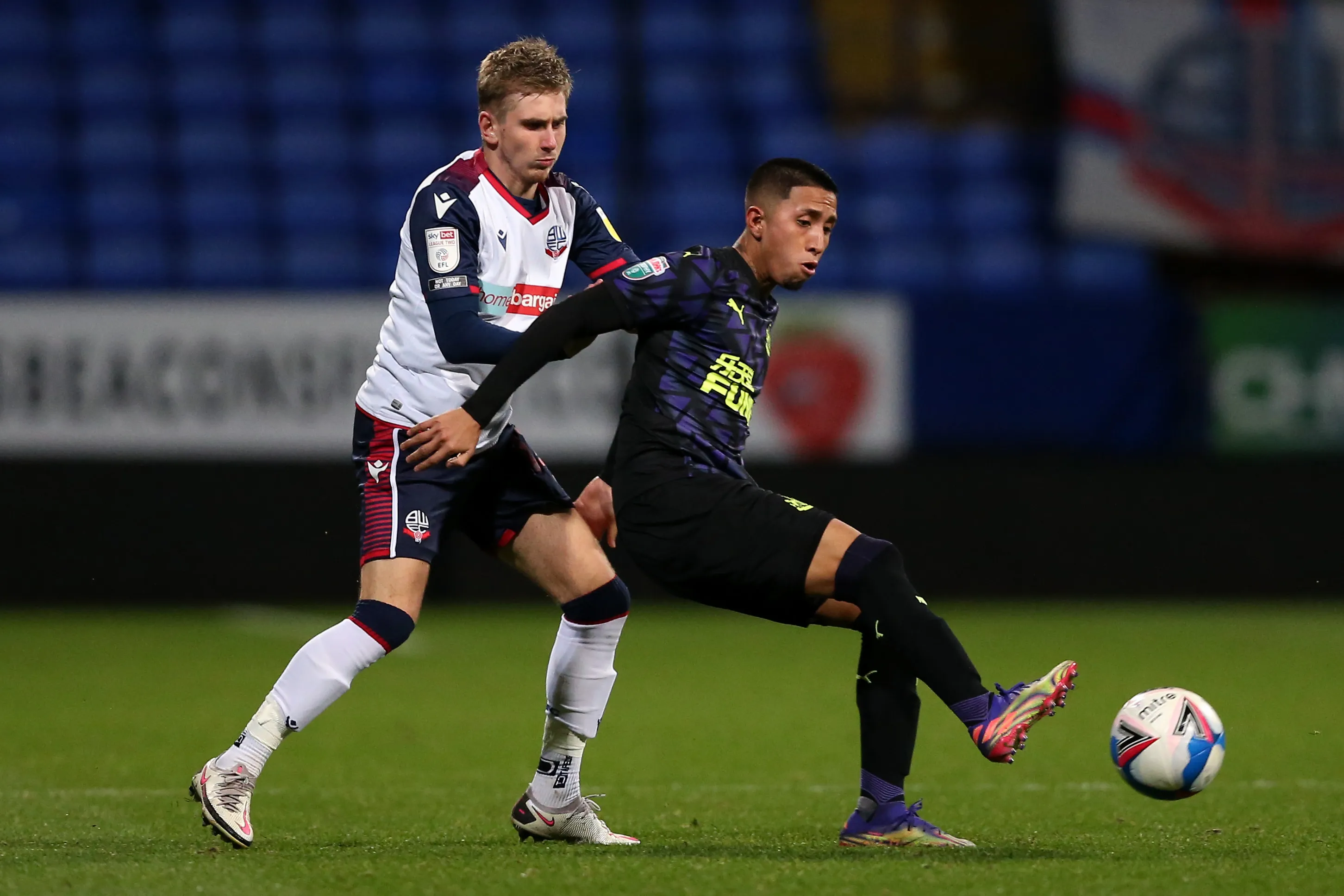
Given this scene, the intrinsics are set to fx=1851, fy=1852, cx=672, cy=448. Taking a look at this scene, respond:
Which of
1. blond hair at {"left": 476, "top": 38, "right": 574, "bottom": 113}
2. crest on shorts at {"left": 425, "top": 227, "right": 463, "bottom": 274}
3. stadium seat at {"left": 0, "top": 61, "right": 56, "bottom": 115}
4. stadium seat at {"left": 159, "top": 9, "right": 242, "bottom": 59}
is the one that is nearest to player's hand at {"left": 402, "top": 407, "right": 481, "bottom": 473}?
crest on shorts at {"left": 425, "top": 227, "right": 463, "bottom": 274}

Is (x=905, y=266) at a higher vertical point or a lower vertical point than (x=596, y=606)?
higher

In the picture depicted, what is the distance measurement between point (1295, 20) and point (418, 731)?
370 inches

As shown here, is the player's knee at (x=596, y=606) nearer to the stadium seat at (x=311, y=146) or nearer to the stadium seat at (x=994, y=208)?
the stadium seat at (x=994, y=208)

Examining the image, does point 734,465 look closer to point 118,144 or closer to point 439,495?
point 439,495

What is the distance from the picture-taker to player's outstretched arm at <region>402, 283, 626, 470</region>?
4605 millimetres

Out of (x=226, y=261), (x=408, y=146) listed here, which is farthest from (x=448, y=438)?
(x=408, y=146)

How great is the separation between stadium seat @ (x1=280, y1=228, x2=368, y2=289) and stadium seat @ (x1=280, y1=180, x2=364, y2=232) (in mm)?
74

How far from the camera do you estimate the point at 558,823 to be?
4.91 metres

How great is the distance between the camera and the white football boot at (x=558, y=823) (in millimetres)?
4898

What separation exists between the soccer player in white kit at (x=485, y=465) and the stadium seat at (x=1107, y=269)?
9090 millimetres

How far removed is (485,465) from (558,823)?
3.18ft

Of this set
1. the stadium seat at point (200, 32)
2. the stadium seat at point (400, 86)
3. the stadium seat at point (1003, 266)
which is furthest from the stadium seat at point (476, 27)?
the stadium seat at point (1003, 266)

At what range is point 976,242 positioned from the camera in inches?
560

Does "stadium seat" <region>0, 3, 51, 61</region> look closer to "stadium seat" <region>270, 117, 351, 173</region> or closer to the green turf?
"stadium seat" <region>270, 117, 351, 173</region>
